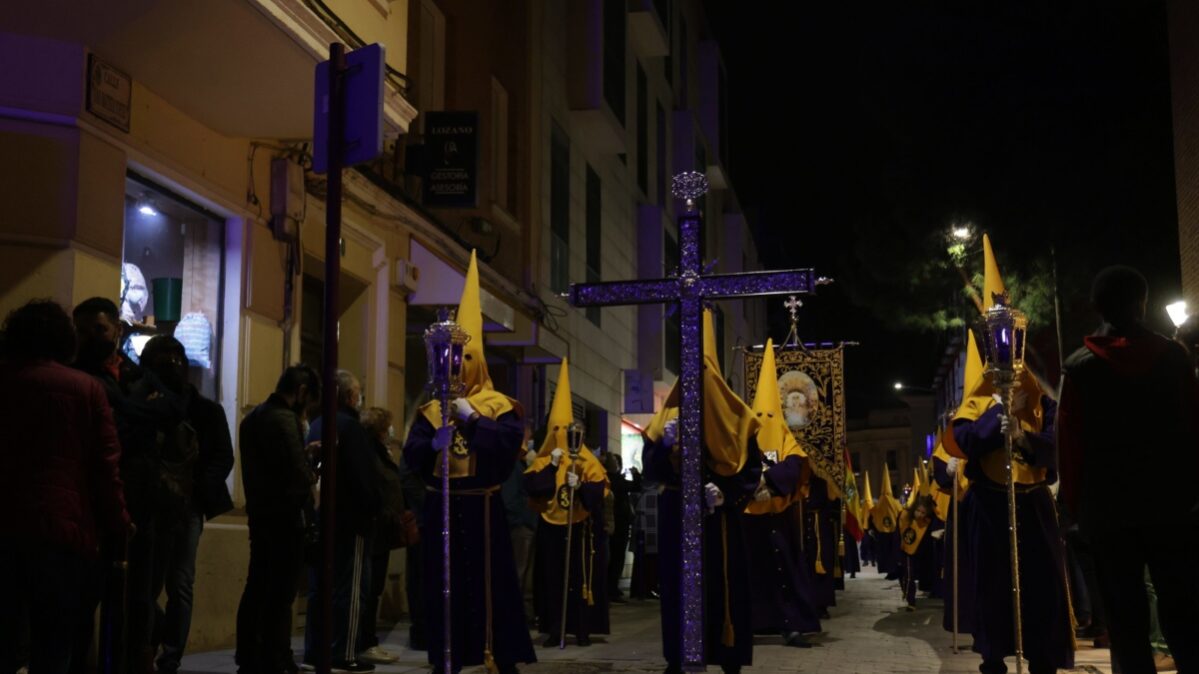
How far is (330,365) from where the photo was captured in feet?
18.5

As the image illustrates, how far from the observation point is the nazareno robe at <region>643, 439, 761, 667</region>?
903cm

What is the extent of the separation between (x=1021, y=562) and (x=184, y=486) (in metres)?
5.32

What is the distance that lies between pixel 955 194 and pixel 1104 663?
12489mm

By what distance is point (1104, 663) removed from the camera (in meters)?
10.3

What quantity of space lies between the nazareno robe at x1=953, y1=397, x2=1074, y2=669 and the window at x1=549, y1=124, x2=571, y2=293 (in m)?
14.8

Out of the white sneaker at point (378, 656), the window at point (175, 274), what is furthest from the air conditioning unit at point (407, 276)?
the white sneaker at point (378, 656)

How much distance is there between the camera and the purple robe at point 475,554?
8992mm

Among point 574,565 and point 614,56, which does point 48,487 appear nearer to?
point 574,565

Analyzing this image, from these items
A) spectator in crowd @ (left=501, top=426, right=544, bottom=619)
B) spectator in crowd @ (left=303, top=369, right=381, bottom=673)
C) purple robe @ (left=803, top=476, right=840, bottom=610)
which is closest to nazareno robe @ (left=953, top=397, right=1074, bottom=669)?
spectator in crowd @ (left=303, top=369, right=381, bottom=673)

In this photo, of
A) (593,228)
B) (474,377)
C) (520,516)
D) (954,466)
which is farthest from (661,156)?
(474,377)

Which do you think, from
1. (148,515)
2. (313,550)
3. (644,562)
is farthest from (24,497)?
(644,562)

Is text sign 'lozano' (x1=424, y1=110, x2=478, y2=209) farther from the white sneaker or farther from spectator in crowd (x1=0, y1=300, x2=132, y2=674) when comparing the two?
spectator in crowd (x1=0, y1=300, x2=132, y2=674)

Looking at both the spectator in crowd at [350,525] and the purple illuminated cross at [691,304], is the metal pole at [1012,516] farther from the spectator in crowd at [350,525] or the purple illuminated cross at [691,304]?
the spectator in crowd at [350,525]

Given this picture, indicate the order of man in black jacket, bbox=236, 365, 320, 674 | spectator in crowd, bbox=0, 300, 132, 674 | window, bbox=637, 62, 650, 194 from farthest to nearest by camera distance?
window, bbox=637, 62, 650, 194, man in black jacket, bbox=236, 365, 320, 674, spectator in crowd, bbox=0, 300, 132, 674
